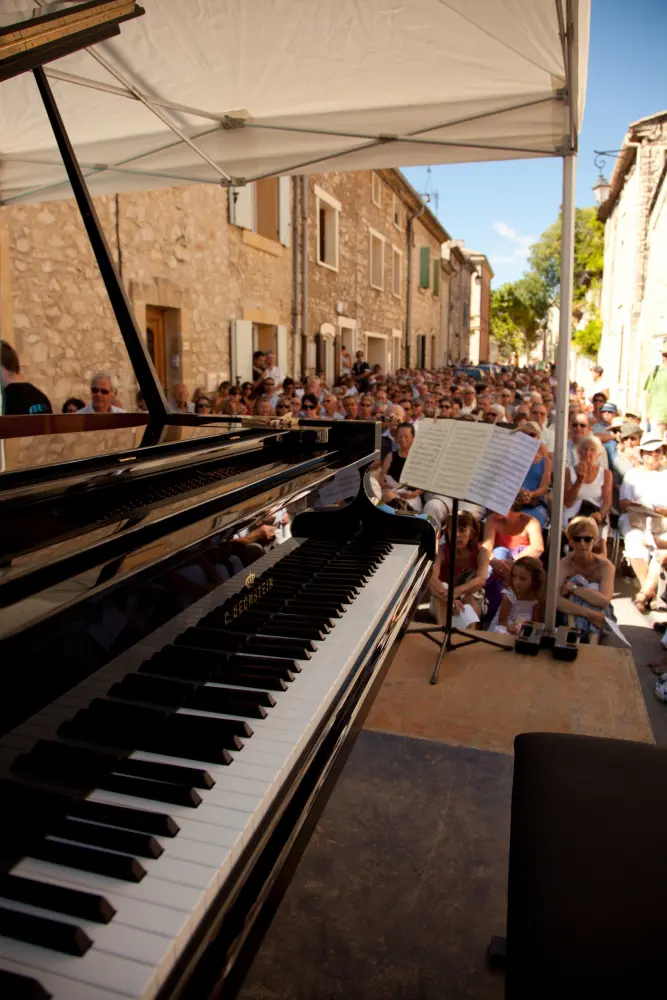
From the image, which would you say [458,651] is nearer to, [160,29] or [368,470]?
[368,470]

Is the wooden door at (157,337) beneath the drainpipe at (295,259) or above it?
beneath

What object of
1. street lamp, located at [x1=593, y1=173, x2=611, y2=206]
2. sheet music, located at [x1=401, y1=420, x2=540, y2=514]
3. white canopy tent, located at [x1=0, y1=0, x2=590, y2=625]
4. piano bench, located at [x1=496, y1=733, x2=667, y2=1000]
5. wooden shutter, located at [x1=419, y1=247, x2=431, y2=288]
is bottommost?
piano bench, located at [x1=496, y1=733, x2=667, y2=1000]

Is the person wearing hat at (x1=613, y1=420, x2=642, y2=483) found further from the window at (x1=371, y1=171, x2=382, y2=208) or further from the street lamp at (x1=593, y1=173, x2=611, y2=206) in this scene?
the street lamp at (x1=593, y1=173, x2=611, y2=206)

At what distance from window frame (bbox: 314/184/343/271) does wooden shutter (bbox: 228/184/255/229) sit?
3.00 m

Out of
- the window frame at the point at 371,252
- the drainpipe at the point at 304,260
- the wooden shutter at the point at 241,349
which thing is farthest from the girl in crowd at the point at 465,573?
the window frame at the point at 371,252

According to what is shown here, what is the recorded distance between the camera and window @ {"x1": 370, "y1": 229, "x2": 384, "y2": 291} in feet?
65.5

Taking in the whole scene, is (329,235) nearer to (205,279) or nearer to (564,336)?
(205,279)

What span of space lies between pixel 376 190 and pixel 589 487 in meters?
15.4

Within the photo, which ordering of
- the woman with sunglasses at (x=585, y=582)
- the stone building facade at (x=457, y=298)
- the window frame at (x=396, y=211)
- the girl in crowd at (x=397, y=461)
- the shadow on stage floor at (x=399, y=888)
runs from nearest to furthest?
1. the shadow on stage floor at (x=399, y=888)
2. the woman with sunglasses at (x=585, y=582)
3. the girl in crowd at (x=397, y=461)
4. the window frame at (x=396, y=211)
5. the stone building facade at (x=457, y=298)

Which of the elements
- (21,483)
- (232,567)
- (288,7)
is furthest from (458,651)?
(288,7)

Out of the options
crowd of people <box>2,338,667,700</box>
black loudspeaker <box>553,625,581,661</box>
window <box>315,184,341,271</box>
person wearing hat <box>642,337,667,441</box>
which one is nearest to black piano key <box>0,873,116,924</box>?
crowd of people <box>2,338,667,700</box>

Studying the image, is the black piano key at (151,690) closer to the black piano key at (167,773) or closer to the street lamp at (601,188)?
the black piano key at (167,773)

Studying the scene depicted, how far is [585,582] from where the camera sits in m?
4.99

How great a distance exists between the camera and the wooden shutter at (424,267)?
2675 centimetres
